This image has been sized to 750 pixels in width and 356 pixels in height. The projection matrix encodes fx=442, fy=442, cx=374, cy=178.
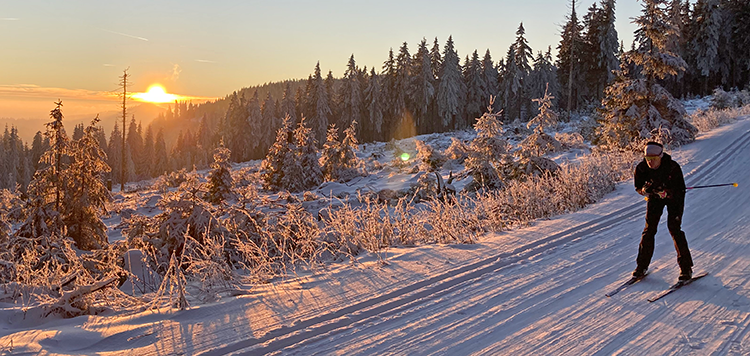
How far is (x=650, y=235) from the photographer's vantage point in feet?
16.2

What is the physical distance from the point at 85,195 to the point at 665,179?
14172 millimetres

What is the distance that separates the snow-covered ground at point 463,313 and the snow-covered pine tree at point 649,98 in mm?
11615

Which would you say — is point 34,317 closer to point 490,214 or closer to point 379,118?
point 490,214

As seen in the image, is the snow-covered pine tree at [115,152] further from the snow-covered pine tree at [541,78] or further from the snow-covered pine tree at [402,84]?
the snow-covered pine tree at [541,78]

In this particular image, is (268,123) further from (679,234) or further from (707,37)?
(679,234)

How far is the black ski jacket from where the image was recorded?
15.8 ft

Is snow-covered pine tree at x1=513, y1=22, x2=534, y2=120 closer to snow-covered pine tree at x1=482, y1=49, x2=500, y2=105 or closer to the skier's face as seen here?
snow-covered pine tree at x1=482, y1=49, x2=500, y2=105

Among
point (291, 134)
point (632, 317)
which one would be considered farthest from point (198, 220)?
point (291, 134)

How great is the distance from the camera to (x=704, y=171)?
11.1 m

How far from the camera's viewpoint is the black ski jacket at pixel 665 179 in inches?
189

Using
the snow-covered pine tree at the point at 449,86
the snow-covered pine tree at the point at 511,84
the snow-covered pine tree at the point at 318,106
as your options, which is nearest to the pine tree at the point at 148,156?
the snow-covered pine tree at the point at 318,106

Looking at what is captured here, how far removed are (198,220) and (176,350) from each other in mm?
4914

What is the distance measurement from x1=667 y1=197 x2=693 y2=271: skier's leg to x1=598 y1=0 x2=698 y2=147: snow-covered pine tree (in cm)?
1247

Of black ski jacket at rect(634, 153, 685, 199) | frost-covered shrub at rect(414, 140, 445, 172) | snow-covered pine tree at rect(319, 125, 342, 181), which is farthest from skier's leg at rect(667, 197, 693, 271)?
snow-covered pine tree at rect(319, 125, 342, 181)
